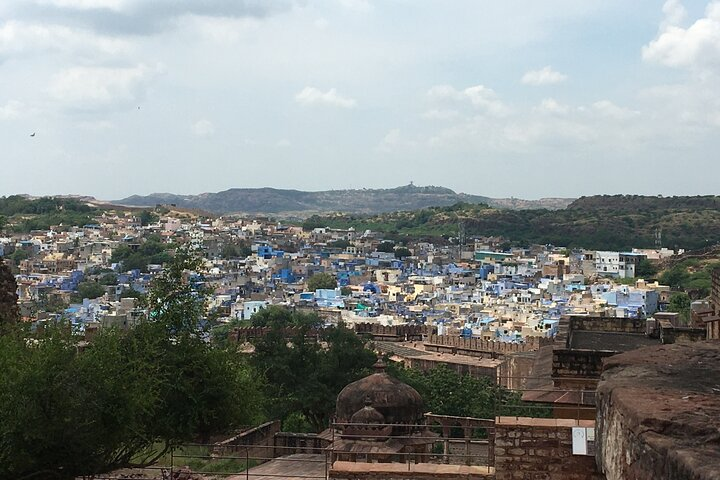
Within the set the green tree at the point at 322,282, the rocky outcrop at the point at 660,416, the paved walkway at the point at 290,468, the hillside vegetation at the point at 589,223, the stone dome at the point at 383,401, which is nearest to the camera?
the rocky outcrop at the point at 660,416

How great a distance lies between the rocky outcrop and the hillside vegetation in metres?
87.7

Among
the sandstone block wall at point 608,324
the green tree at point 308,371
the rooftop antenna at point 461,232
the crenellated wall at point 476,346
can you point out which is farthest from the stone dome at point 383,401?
the rooftop antenna at point 461,232

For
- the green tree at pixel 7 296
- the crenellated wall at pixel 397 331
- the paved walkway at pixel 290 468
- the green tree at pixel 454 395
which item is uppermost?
the green tree at pixel 7 296

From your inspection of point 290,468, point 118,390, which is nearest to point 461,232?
point 290,468

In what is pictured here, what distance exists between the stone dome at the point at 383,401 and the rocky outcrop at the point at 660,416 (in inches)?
232

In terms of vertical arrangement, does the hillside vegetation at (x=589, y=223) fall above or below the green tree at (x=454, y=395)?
above

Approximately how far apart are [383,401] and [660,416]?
7.12m

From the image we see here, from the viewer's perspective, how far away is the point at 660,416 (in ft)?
8.13

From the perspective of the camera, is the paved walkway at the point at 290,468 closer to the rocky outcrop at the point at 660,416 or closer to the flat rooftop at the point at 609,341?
the flat rooftop at the point at 609,341

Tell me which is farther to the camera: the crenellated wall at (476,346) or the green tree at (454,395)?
the crenellated wall at (476,346)

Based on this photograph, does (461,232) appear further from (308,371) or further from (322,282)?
(308,371)

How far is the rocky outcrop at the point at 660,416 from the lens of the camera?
2217 mm

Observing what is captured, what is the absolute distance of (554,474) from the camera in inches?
200

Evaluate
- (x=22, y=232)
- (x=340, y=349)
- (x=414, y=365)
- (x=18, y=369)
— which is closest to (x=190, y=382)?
(x=18, y=369)
